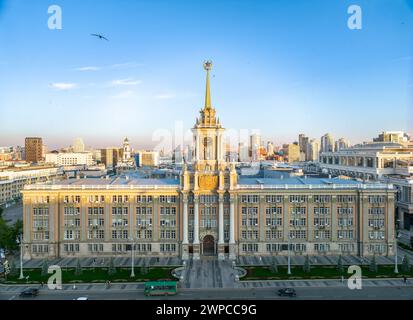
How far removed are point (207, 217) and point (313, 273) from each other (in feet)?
27.7

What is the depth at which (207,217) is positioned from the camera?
2603 centimetres

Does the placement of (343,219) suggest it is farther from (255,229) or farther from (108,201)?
(108,201)

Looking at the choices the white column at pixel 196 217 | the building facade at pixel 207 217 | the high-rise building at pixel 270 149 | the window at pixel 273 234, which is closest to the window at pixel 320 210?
the building facade at pixel 207 217

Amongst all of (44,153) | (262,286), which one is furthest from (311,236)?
(44,153)

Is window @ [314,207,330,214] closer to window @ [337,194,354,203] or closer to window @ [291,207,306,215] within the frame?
window @ [291,207,306,215]

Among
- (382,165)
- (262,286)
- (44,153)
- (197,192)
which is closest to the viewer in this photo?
(262,286)

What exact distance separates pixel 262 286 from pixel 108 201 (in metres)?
12.9

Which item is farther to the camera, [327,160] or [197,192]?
[327,160]

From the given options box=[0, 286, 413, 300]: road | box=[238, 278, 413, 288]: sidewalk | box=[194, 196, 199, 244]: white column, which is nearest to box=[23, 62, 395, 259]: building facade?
box=[194, 196, 199, 244]: white column

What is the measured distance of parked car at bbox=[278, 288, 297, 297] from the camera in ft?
57.9

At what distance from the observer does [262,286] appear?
63.4 ft

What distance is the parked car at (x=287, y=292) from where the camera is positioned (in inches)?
695

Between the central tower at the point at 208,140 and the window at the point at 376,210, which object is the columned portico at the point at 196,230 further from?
the window at the point at 376,210
